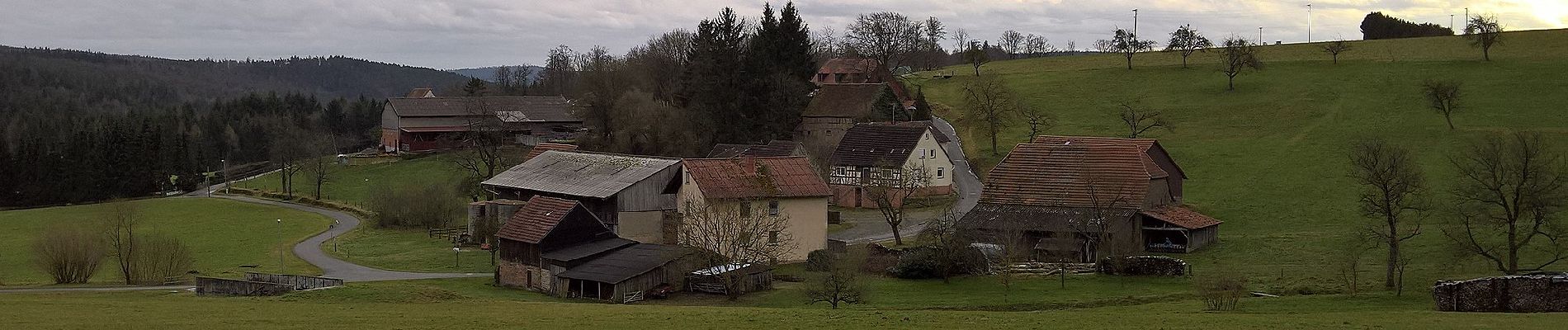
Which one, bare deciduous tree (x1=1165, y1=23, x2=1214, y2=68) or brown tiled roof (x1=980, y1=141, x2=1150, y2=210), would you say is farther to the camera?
bare deciduous tree (x1=1165, y1=23, x2=1214, y2=68)

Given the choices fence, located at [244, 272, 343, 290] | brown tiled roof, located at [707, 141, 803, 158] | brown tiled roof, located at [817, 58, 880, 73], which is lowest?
fence, located at [244, 272, 343, 290]

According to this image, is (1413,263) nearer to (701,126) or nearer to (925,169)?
(925,169)

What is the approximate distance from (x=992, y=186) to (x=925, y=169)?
→ 14353mm

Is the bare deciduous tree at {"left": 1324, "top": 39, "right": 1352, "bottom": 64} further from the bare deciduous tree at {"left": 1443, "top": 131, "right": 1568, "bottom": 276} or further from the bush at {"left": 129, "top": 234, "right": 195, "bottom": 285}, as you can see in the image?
the bush at {"left": 129, "top": 234, "right": 195, "bottom": 285}

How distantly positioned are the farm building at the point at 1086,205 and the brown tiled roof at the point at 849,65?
50812 mm

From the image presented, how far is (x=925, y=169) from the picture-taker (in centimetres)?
7000

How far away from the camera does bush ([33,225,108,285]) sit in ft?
163

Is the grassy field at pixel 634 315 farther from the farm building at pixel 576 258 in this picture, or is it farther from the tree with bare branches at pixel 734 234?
the tree with bare branches at pixel 734 234

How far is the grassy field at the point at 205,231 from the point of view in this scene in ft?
183

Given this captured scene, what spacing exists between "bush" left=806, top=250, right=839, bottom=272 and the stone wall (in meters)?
20.0

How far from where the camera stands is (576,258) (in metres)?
45.8

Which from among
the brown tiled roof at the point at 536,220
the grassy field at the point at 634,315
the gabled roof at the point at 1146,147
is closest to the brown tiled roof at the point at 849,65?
the gabled roof at the point at 1146,147

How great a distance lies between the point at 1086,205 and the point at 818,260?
1120cm

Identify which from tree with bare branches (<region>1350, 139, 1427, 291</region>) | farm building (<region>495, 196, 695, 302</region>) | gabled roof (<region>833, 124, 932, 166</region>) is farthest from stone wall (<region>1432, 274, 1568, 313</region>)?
gabled roof (<region>833, 124, 932, 166</region>)
